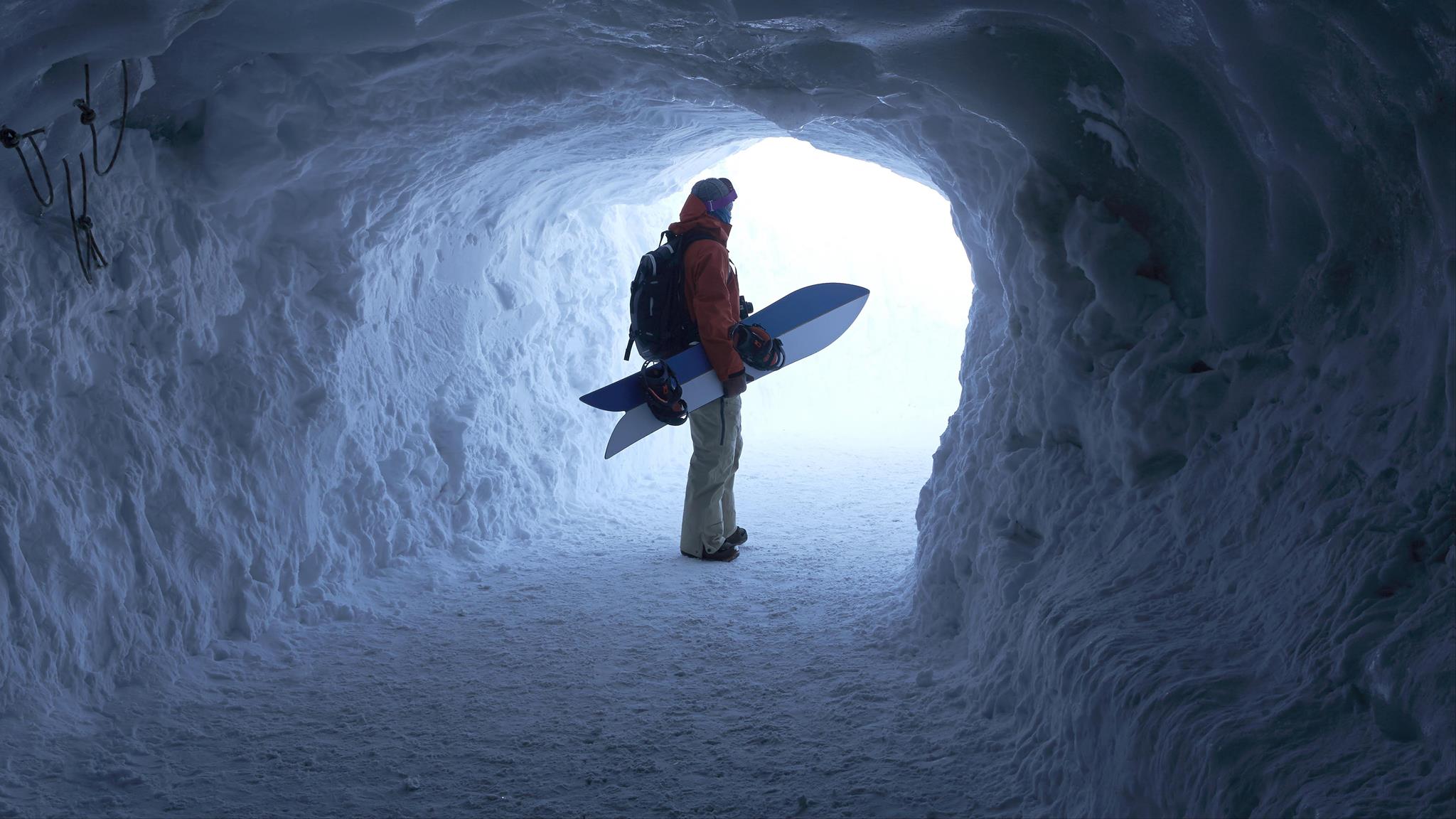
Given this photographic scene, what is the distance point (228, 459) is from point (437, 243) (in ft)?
7.35

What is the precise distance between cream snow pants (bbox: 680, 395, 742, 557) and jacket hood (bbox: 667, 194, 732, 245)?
96 centimetres

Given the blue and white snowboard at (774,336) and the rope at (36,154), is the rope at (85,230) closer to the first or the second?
the rope at (36,154)

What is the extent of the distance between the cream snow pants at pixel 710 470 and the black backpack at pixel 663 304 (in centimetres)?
43

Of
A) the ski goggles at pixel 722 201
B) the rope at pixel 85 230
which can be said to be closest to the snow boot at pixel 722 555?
the ski goggles at pixel 722 201

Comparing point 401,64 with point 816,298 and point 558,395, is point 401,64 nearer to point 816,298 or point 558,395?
point 816,298

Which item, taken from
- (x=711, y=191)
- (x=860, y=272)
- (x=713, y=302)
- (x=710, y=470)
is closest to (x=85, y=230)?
(x=713, y=302)

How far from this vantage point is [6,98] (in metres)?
2.62

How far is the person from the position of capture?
189 inches

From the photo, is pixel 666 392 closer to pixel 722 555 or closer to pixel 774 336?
pixel 774 336

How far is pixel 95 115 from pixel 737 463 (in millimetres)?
3538

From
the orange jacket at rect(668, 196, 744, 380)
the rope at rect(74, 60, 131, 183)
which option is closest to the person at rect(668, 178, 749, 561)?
the orange jacket at rect(668, 196, 744, 380)

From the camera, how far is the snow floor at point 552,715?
105 inches

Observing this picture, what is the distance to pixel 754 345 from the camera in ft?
15.7

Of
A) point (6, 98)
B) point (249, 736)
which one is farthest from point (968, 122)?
point (249, 736)
